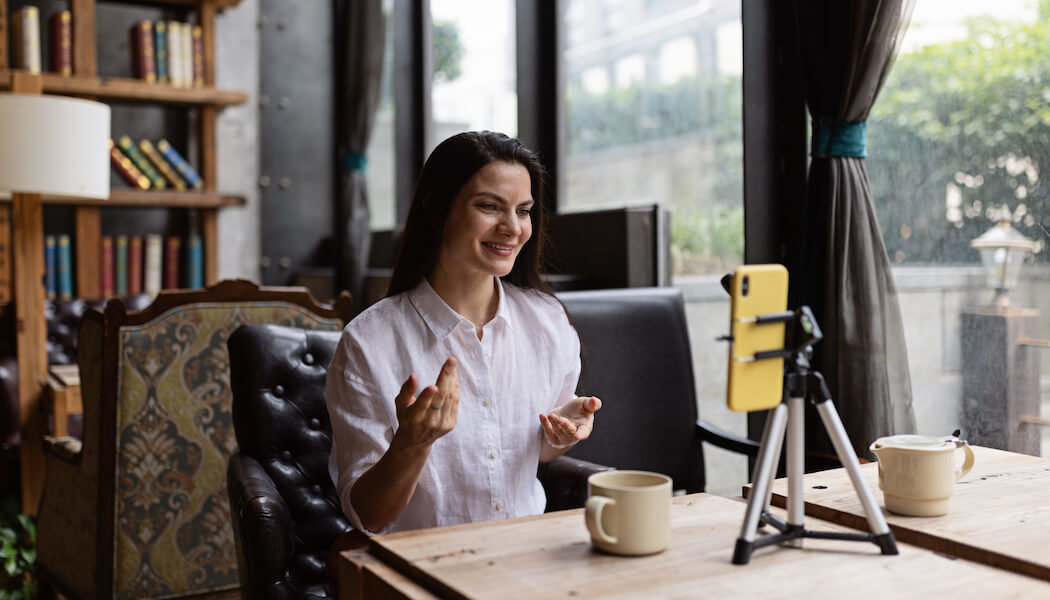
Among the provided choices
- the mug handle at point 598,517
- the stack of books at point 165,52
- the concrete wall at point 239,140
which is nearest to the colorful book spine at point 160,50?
the stack of books at point 165,52

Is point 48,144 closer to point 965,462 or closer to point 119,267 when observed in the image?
point 119,267

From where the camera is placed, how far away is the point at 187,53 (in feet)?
16.1

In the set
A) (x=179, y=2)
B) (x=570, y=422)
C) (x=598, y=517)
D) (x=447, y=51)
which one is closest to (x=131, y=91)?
(x=179, y=2)

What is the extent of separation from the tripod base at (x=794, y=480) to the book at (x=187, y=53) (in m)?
4.53

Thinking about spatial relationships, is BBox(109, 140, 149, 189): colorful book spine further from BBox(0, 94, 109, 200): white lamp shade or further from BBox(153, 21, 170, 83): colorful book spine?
BBox(0, 94, 109, 200): white lamp shade

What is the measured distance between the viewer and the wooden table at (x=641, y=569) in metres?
0.92

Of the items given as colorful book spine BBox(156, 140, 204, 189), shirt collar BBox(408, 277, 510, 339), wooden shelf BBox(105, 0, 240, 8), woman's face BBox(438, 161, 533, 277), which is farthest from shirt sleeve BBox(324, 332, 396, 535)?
wooden shelf BBox(105, 0, 240, 8)

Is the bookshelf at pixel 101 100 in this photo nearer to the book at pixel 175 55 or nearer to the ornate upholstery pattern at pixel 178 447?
the book at pixel 175 55

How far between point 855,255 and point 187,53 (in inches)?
152

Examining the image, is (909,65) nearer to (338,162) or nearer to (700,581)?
A: (700,581)

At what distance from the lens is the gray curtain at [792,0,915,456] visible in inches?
85.0

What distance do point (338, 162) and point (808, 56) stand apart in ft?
12.4

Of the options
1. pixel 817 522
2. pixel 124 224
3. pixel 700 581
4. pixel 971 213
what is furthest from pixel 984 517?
pixel 124 224

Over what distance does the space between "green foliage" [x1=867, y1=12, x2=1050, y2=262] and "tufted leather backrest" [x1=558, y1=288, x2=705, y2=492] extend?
61cm
